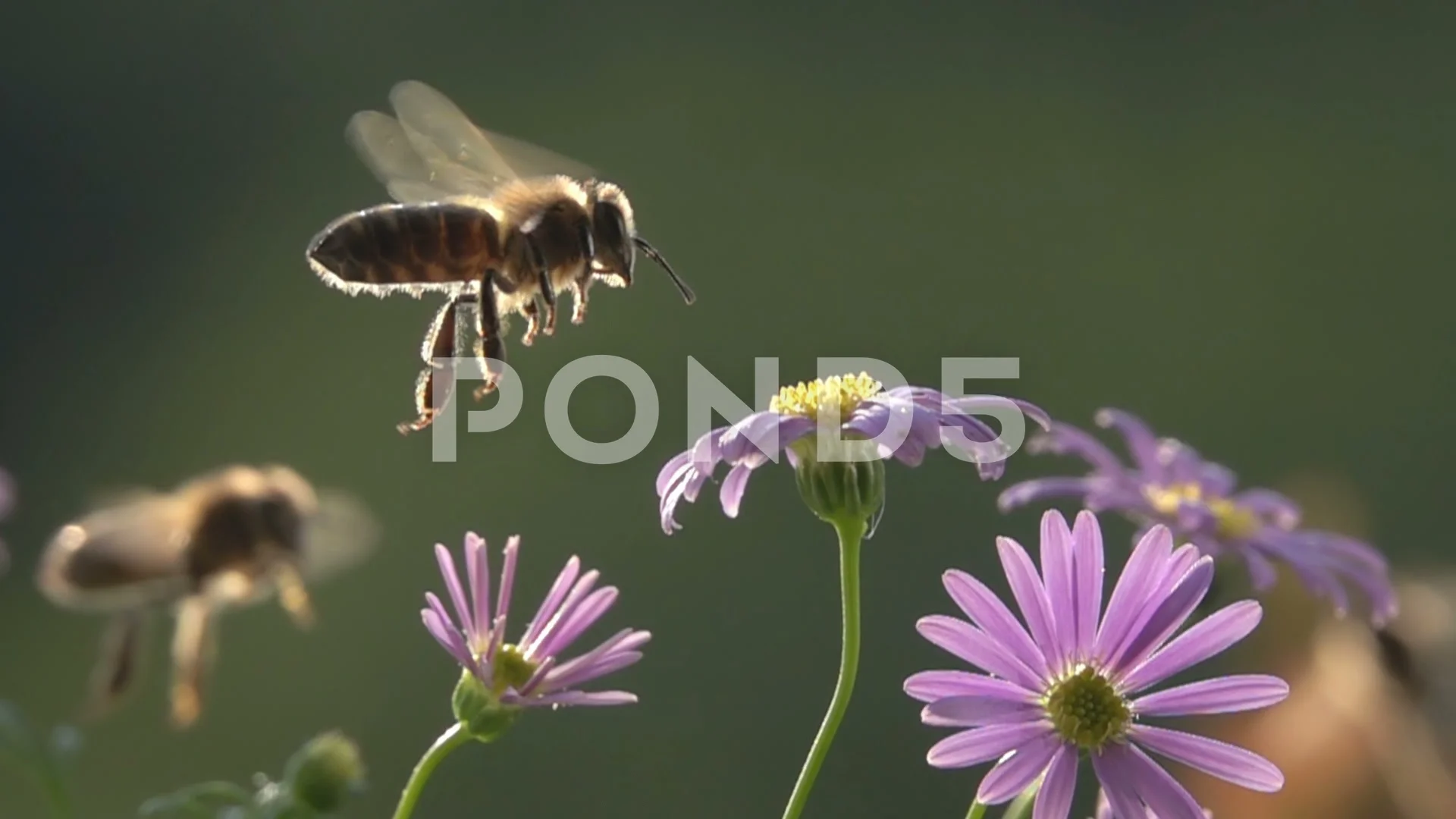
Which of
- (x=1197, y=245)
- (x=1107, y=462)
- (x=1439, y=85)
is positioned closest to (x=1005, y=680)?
(x=1107, y=462)

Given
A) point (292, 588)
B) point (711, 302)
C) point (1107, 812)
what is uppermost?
point (711, 302)

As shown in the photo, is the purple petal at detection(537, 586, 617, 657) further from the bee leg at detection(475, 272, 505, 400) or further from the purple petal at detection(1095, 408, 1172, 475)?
the purple petal at detection(1095, 408, 1172, 475)

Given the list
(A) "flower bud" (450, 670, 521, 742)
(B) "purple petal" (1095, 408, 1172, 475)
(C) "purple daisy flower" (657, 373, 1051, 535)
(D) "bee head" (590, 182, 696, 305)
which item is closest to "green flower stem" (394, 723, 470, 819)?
(A) "flower bud" (450, 670, 521, 742)

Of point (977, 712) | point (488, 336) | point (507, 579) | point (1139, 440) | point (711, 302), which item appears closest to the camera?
point (977, 712)

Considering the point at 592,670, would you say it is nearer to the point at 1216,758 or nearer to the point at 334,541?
the point at 1216,758

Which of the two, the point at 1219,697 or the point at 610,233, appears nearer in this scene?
the point at 1219,697

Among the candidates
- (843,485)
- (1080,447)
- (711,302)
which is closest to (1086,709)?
(843,485)
